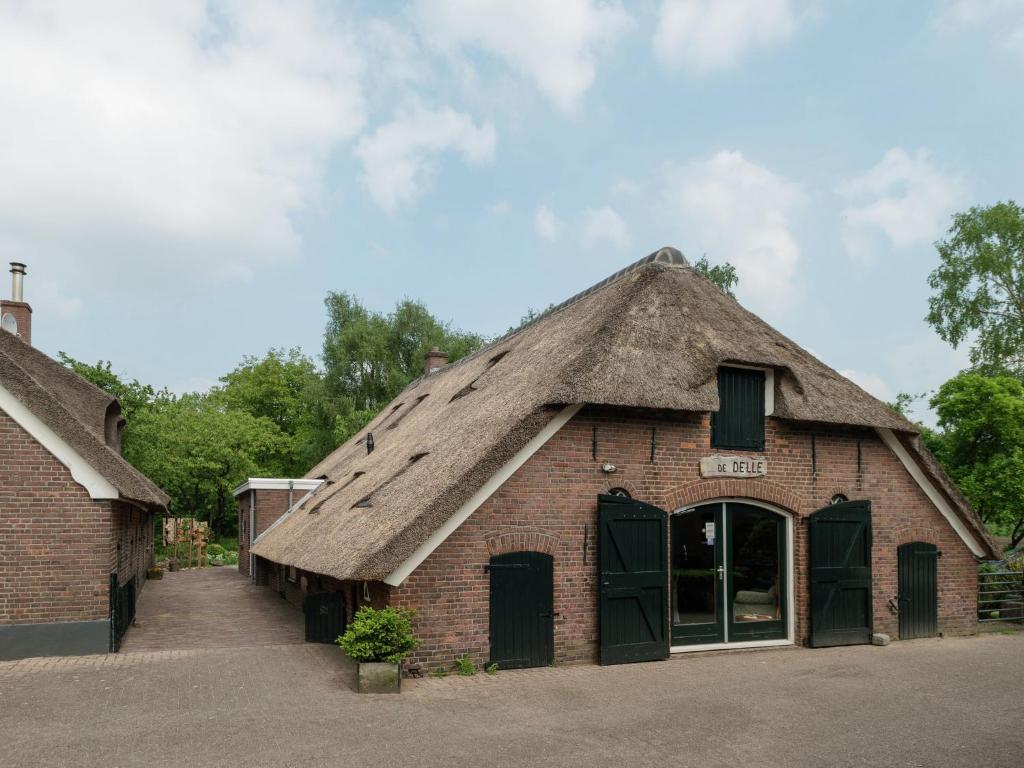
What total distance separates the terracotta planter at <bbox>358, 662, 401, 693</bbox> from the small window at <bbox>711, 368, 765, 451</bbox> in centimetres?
635

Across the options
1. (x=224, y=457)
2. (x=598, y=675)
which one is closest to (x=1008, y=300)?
→ (x=598, y=675)

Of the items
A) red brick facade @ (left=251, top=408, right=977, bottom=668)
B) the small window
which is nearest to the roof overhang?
red brick facade @ (left=251, top=408, right=977, bottom=668)

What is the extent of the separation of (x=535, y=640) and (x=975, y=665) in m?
6.78

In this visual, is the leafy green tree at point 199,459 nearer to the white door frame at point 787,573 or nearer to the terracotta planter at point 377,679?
the terracotta planter at point 377,679

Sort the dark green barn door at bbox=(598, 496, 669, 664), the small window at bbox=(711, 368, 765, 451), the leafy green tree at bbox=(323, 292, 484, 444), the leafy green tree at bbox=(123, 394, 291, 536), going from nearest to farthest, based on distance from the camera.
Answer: the dark green barn door at bbox=(598, 496, 669, 664)
the small window at bbox=(711, 368, 765, 451)
the leafy green tree at bbox=(123, 394, 291, 536)
the leafy green tree at bbox=(323, 292, 484, 444)

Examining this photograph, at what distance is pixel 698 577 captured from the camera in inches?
512

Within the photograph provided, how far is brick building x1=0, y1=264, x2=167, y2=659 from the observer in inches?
454

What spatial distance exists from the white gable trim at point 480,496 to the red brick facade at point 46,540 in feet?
15.7

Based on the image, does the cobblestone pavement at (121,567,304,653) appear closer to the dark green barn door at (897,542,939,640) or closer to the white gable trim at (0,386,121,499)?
the white gable trim at (0,386,121,499)

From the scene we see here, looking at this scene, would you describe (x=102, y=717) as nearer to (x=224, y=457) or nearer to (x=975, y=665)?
(x=975, y=665)

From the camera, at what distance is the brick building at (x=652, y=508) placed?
36.5 ft

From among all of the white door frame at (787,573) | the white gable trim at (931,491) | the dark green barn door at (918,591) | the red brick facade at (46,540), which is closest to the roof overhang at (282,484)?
the red brick facade at (46,540)

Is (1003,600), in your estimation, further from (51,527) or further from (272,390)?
(272,390)

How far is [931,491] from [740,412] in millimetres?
4564
